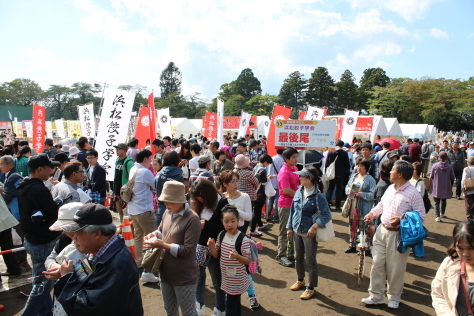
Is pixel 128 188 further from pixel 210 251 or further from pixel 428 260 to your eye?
pixel 428 260

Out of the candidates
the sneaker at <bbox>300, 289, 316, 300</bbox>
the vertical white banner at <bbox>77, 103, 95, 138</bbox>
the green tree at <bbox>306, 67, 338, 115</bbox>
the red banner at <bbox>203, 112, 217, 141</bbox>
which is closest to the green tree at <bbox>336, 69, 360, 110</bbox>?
the green tree at <bbox>306, 67, 338, 115</bbox>

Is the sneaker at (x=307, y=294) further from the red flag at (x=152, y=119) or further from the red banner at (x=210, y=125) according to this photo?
the red banner at (x=210, y=125)

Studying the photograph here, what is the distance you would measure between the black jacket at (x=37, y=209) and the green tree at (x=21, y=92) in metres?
83.9

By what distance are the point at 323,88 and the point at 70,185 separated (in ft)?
198

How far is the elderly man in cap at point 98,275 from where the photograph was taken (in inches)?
69.7

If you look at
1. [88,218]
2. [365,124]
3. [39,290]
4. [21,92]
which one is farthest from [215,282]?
[21,92]

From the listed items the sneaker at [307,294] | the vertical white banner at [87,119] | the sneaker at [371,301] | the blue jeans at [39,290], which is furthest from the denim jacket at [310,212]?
the vertical white banner at [87,119]

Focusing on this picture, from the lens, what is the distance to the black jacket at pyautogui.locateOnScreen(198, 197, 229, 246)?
3.39 m

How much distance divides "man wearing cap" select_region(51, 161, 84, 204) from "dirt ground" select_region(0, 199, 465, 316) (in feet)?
5.44

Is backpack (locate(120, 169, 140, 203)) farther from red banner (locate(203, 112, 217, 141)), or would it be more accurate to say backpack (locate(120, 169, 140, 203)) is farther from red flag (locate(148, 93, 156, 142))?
red banner (locate(203, 112, 217, 141))

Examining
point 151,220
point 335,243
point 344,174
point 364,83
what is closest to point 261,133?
point 344,174

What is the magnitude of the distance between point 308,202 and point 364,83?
62665mm

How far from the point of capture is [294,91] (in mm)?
63281

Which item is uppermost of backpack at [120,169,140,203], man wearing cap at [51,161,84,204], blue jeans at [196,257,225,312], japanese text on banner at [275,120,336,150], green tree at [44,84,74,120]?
green tree at [44,84,74,120]
